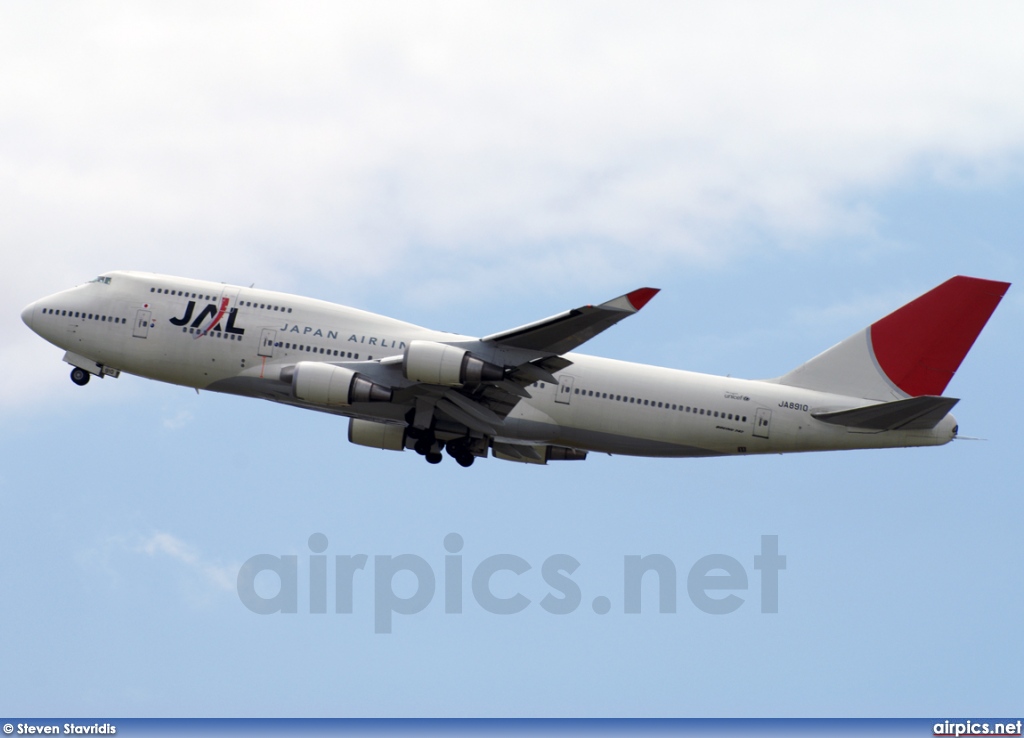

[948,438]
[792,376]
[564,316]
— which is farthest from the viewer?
[792,376]

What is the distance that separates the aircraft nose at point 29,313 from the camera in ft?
141

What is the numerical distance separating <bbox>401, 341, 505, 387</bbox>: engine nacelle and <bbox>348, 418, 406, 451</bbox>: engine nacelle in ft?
19.4

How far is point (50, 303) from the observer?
42.6m

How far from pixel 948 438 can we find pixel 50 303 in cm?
3137

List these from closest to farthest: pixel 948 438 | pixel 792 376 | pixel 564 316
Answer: pixel 564 316 → pixel 948 438 → pixel 792 376

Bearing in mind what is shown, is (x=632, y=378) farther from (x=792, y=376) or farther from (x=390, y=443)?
(x=390, y=443)

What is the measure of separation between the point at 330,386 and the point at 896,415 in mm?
18351

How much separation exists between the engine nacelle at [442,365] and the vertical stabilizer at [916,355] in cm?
1142

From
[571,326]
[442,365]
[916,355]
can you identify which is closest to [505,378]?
[442,365]

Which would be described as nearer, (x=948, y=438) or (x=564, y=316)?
(x=564, y=316)

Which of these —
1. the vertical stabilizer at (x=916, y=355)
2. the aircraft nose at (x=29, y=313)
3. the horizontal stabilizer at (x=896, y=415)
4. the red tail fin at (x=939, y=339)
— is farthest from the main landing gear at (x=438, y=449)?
the red tail fin at (x=939, y=339)

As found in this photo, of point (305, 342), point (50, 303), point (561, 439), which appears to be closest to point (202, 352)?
point (305, 342)

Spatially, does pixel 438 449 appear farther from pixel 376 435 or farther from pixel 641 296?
pixel 641 296

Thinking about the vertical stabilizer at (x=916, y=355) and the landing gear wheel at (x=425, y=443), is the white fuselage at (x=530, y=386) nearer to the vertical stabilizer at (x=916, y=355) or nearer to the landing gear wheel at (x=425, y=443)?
the vertical stabilizer at (x=916, y=355)
